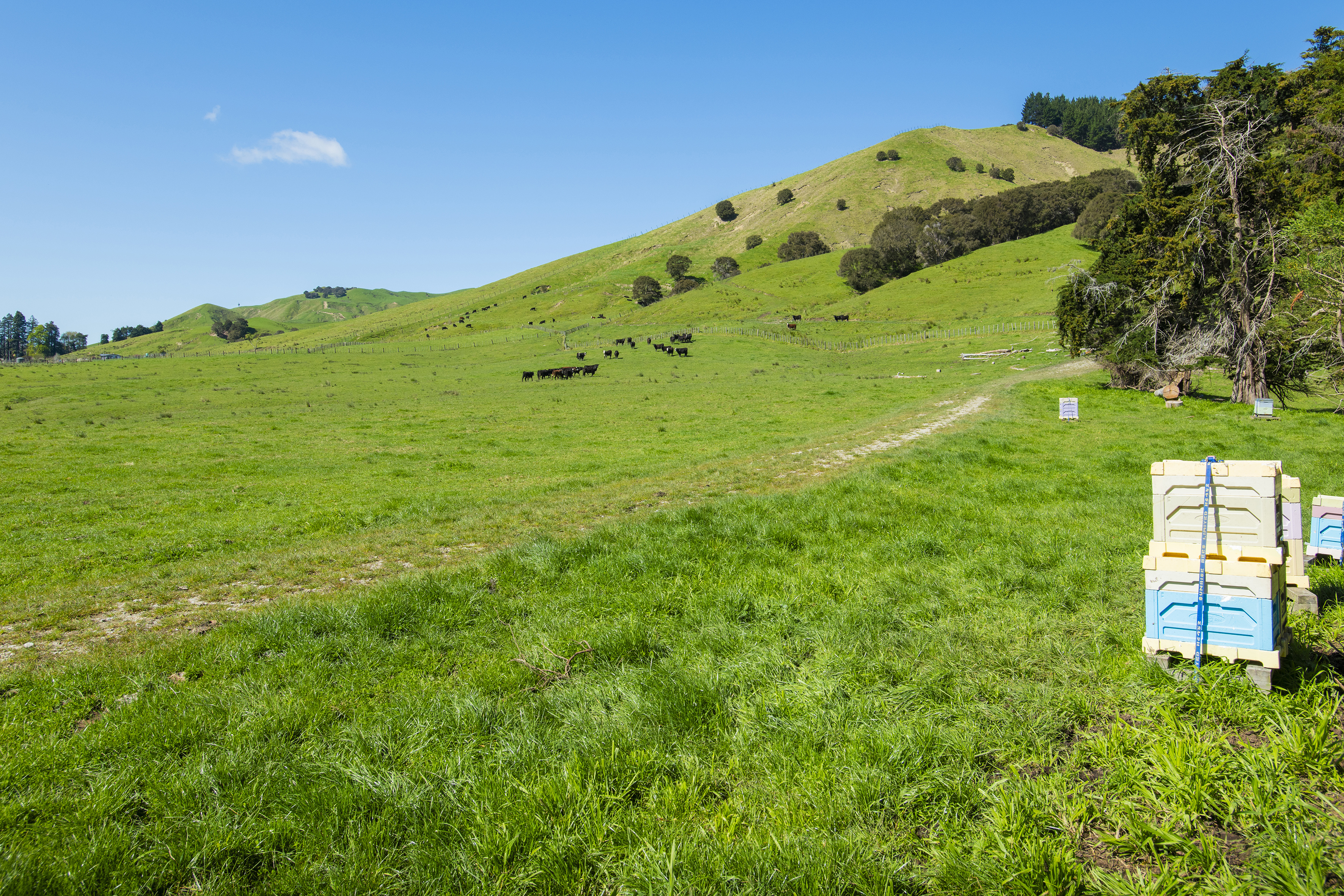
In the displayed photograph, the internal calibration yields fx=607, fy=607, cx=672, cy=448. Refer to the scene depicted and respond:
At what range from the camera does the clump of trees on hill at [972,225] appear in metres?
105

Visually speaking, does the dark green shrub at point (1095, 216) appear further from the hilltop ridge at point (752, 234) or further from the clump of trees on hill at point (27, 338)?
the clump of trees on hill at point (27, 338)

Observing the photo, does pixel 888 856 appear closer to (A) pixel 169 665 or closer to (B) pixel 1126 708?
(B) pixel 1126 708

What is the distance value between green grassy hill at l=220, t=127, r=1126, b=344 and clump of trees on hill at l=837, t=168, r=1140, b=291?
334 inches

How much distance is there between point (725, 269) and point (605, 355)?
231 feet

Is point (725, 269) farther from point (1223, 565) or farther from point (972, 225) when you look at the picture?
point (1223, 565)

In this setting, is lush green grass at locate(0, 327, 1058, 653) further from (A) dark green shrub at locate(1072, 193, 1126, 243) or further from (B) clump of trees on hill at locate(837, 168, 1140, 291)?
(A) dark green shrub at locate(1072, 193, 1126, 243)

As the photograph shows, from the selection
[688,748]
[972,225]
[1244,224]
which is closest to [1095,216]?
[972,225]

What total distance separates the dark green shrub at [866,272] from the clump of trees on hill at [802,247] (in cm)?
2450

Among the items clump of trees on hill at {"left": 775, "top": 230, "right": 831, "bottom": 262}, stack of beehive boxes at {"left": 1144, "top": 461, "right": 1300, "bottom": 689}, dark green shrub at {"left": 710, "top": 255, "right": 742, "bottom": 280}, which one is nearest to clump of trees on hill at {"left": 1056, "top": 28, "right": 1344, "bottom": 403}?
stack of beehive boxes at {"left": 1144, "top": 461, "right": 1300, "bottom": 689}

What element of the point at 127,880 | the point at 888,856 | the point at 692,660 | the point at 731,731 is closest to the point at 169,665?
the point at 127,880

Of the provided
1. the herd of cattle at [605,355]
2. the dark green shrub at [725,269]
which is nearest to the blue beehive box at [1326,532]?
the herd of cattle at [605,355]

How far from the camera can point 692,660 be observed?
236 inches

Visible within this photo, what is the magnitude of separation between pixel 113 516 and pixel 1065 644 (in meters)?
18.7

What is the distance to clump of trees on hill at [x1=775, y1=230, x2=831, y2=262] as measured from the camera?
13062cm
